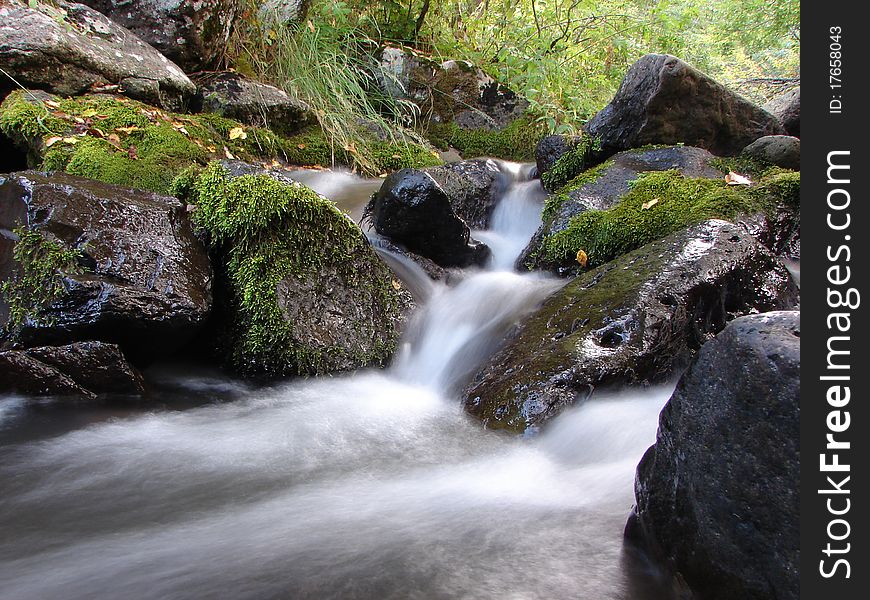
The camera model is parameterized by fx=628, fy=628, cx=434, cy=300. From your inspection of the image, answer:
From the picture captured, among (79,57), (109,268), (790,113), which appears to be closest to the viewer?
(109,268)

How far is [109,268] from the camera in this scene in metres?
3.16

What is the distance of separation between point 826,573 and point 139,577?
183 centimetres

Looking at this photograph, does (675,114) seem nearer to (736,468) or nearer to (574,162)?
(574,162)

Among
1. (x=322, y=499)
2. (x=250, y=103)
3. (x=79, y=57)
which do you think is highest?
(x=250, y=103)

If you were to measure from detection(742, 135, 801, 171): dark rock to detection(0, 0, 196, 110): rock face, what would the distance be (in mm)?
5295

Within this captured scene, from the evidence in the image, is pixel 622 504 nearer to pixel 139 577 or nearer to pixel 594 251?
pixel 139 577

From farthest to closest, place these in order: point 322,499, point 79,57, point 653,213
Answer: point 79,57 → point 653,213 → point 322,499

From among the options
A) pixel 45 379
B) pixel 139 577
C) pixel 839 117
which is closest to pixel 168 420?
pixel 45 379

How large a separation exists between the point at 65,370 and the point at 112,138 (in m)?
2.49

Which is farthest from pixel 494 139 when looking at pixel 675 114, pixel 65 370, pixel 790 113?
pixel 65 370

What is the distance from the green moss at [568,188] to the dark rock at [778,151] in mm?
1276

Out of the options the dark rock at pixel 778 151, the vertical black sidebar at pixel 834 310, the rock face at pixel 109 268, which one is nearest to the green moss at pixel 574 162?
the dark rock at pixel 778 151

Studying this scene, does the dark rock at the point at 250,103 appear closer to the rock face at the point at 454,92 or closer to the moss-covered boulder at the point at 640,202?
A: the rock face at the point at 454,92

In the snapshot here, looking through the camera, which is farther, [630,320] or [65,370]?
[630,320]
